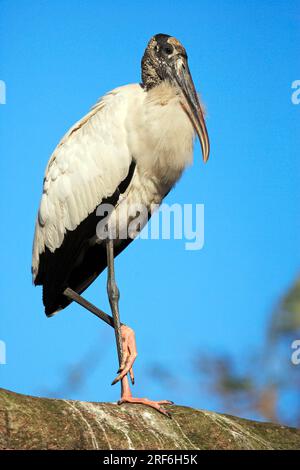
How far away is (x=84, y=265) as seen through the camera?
7918 mm

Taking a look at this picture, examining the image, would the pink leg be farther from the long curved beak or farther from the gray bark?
the long curved beak

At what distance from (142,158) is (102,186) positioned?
0.41 m

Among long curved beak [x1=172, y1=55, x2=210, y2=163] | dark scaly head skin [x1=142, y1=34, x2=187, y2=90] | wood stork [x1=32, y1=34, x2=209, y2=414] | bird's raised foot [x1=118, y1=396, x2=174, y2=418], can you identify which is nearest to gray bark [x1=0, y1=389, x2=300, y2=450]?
bird's raised foot [x1=118, y1=396, x2=174, y2=418]

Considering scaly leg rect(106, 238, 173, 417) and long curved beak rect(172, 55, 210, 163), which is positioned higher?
long curved beak rect(172, 55, 210, 163)

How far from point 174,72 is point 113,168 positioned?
1.04 meters

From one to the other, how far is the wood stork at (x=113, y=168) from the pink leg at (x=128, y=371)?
0.04 metres

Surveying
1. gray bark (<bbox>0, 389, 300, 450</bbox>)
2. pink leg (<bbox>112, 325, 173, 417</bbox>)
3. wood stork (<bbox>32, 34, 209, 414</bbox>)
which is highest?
wood stork (<bbox>32, 34, 209, 414</bbox>)

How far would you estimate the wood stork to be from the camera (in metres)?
7.46

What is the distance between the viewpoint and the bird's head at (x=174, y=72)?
757cm

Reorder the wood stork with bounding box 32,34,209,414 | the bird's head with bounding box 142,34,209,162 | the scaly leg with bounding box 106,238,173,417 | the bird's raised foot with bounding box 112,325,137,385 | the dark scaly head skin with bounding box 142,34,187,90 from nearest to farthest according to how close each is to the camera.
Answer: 1. the scaly leg with bounding box 106,238,173,417
2. the bird's raised foot with bounding box 112,325,137,385
3. the wood stork with bounding box 32,34,209,414
4. the bird's head with bounding box 142,34,209,162
5. the dark scaly head skin with bounding box 142,34,187,90

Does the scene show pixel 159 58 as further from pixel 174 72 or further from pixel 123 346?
pixel 123 346

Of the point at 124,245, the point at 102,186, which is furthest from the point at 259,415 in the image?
the point at 102,186

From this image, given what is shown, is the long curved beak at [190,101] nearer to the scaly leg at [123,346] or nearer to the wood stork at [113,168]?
the wood stork at [113,168]
